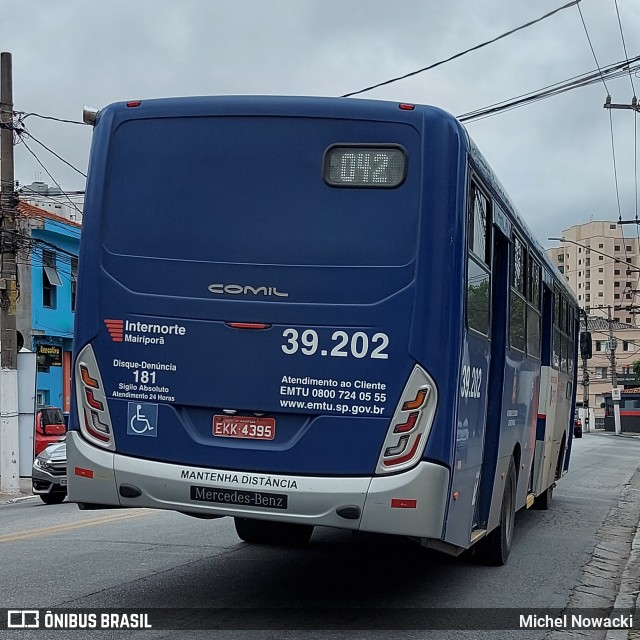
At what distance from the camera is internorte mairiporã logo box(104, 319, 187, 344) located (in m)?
7.01

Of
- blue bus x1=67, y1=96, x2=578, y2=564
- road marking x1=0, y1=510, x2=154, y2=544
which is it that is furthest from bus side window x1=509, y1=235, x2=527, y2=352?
road marking x1=0, y1=510, x2=154, y2=544

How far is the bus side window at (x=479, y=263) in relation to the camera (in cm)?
739

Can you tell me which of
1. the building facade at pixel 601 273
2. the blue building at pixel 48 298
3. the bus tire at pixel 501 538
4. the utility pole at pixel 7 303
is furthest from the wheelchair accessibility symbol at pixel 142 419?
the building facade at pixel 601 273

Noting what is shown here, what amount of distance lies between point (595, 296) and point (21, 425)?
471ft

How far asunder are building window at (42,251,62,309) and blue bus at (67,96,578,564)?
99.9ft

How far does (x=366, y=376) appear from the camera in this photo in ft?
21.9

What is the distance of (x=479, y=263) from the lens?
25.6 ft

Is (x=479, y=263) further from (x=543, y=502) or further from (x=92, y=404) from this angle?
(x=543, y=502)

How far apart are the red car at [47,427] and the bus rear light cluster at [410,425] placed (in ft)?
58.0

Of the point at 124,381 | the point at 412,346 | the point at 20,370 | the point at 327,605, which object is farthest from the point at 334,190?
the point at 20,370

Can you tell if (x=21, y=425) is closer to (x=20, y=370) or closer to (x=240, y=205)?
(x=20, y=370)

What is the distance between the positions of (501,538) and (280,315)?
14.0ft

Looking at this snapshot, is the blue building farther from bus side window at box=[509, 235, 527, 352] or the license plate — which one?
the license plate

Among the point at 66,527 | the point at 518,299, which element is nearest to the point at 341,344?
the point at 518,299
